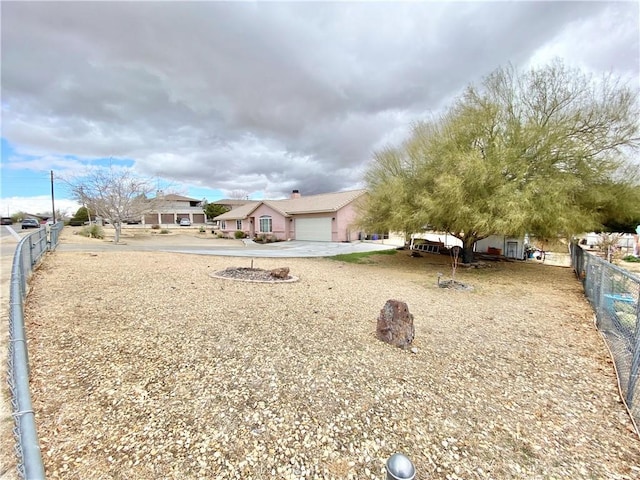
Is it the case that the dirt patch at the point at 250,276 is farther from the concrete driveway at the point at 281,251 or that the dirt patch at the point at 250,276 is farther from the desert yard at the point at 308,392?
the concrete driveway at the point at 281,251

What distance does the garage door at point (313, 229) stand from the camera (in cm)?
2385

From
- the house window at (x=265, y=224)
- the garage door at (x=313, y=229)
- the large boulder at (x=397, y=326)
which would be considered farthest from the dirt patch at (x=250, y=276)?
the house window at (x=265, y=224)

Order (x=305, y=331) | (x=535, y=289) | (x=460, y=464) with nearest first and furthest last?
(x=460, y=464) < (x=305, y=331) < (x=535, y=289)

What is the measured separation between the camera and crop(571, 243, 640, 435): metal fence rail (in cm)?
334

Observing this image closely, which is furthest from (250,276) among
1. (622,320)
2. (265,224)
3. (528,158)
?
(265,224)

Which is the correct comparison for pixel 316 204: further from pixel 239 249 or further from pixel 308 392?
pixel 308 392

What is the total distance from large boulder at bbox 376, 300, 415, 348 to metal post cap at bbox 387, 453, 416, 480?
3.02 m

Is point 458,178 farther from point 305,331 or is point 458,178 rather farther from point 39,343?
point 39,343

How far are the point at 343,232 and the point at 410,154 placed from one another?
11813 millimetres

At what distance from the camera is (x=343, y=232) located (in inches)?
923

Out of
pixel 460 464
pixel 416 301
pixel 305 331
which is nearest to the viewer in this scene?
pixel 460 464

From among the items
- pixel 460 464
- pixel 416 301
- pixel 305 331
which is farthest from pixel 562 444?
pixel 416 301

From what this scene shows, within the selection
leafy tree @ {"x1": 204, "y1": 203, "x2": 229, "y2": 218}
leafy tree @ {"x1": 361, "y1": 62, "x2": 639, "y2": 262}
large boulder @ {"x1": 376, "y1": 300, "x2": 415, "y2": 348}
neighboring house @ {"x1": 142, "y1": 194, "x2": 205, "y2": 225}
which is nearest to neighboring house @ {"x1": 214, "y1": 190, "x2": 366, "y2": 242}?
leafy tree @ {"x1": 361, "y1": 62, "x2": 639, "y2": 262}

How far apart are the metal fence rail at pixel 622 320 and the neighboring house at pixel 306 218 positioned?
47.2 feet
